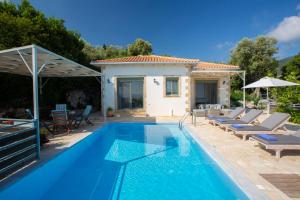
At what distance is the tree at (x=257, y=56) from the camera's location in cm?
3117

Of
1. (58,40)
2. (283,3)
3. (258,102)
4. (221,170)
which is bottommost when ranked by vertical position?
(221,170)

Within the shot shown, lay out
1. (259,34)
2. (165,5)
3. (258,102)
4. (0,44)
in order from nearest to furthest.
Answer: (0,44) → (165,5) → (258,102) → (259,34)

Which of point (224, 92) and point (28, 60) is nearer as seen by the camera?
point (28, 60)

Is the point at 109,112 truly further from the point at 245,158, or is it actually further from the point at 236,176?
the point at 236,176

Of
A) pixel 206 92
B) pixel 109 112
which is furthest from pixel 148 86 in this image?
pixel 206 92

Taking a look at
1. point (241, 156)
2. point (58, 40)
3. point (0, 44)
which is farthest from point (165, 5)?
point (241, 156)

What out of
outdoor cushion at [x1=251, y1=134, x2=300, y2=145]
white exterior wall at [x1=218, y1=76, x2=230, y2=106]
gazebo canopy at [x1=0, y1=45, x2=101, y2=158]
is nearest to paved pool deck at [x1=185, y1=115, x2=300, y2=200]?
outdoor cushion at [x1=251, y1=134, x2=300, y2=145]

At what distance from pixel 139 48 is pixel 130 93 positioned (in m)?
21.8

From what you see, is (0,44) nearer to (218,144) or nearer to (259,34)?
(218,144)

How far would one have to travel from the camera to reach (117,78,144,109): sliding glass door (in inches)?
644

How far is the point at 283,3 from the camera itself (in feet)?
56.1

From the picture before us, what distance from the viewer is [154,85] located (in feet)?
52.9

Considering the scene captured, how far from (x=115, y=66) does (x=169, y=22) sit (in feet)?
30.9

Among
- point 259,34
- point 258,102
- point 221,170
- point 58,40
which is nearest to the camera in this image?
point 221,170
